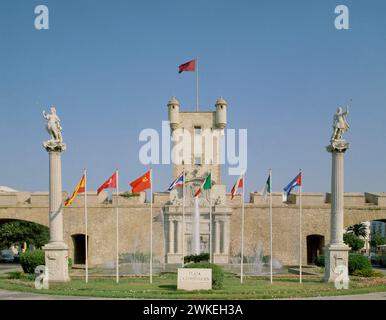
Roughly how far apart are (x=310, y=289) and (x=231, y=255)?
22415 millimetres

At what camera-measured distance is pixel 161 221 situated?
44406 millimetres

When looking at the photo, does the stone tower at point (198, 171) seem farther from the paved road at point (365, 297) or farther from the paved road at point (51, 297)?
the paved road at point (51, 297)

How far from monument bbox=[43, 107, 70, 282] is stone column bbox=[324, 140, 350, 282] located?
1345 centimetres

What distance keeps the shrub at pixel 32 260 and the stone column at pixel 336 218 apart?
15790mm

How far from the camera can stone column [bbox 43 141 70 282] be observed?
24953mm

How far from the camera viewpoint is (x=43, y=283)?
73.5 ft

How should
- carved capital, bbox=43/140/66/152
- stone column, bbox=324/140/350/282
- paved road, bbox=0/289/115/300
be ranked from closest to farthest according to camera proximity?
paved road, bbox=0/289/115/300
stone column, bbox=324/140/350/282
carved capital, bbox=43/140/66/152

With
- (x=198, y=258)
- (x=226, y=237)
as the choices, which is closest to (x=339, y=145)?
(x=198, y=258)

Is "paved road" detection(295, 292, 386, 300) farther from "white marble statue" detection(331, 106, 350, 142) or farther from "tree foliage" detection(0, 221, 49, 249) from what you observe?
"tree foliage" detection(0, 221, 49, 249)

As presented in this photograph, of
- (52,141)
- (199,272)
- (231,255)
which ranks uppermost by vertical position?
(52,141)

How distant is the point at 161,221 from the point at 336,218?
21.4 metres

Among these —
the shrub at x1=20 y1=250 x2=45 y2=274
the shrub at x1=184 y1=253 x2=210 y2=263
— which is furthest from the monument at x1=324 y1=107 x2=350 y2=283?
the shrub at x1=20 y1=250 x2=45 y2=274
